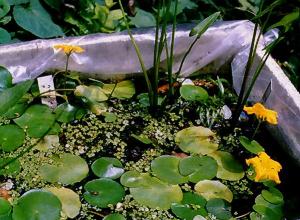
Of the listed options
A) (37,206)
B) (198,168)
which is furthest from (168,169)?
(37,206)

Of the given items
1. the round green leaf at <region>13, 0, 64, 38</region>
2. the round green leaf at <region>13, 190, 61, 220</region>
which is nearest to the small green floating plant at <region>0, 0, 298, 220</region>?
the round green leaf at <region>13, 190, 61, 220</region>

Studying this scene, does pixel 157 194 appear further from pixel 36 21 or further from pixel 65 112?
pixel 36 21

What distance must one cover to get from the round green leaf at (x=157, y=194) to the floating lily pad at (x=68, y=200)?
0.16 m

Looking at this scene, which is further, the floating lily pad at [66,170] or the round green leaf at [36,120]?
the round green leaf at [36,120]

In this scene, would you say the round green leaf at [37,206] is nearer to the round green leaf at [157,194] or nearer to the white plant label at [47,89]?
the round green leaf at [157,194]

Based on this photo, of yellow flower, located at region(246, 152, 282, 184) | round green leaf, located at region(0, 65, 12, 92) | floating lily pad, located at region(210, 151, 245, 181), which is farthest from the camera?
round green leaf, located at region(0, 65, 12, 92)

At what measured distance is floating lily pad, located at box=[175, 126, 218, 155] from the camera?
1.57 meters

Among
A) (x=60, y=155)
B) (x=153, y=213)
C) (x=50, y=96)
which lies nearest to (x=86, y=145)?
(x=60, y=155)

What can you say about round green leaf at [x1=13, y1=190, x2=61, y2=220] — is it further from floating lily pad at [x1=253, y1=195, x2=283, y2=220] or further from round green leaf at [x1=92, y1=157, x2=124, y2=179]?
floating lily pad at [x1=253, y1=195, x2=283, y2=220]

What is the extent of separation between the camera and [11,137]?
59.6 inches

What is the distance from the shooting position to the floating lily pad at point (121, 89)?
5.72 feet

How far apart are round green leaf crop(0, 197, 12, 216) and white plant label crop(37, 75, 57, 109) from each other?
432mm

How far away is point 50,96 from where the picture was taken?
1.66 m

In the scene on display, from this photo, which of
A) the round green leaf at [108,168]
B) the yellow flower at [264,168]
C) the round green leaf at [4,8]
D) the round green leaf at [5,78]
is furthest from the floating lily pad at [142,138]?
the round green leaf at [4,8]
